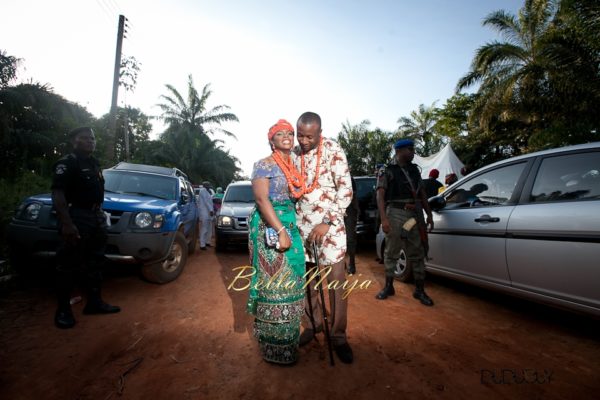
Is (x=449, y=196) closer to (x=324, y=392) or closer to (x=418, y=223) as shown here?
(x=418, y=223)

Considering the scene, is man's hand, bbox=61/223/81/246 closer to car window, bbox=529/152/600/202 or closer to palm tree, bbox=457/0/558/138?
car window, bbox=529/152/600/202

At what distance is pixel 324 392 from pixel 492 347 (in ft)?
5.57

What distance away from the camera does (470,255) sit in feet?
11.3

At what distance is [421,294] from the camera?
383cm

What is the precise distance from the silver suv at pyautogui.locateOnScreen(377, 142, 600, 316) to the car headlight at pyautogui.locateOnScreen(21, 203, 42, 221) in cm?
498

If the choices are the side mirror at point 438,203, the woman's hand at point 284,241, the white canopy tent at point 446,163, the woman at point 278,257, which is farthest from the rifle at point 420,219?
the white canopy tent at point 446,163

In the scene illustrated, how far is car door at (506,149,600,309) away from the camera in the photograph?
2.42 metres

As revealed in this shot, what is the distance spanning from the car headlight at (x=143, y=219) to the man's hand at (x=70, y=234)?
871 mm

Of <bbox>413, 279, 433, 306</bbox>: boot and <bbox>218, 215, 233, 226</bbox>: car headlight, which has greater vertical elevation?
<bbox>218, 215, 233, 226</bbox>: car headlight

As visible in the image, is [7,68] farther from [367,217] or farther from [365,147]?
[365,147]

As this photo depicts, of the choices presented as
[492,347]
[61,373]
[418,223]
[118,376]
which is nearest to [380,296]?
[418,223]

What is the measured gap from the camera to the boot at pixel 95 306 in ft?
11.1

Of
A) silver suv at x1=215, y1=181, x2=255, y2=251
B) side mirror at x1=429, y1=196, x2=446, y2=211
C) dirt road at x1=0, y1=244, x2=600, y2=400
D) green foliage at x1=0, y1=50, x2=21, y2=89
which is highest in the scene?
green foliage at x1=0, y1=50, x2=21, y2=89

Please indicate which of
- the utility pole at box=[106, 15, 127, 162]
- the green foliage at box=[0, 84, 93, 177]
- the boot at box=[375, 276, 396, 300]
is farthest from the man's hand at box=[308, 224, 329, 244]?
the utility pole at box=[106, 15, 127, 162]
